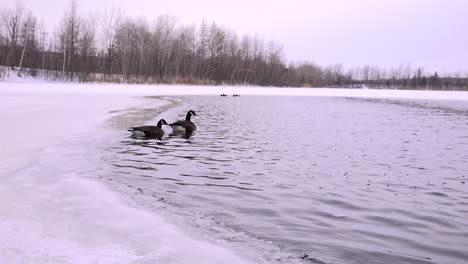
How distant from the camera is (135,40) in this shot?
6378 centimetres

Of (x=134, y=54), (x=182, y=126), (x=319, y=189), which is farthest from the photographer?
(x=134, y=54)

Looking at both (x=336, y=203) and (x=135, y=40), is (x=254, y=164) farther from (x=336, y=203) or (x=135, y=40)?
(x=135, y=40)

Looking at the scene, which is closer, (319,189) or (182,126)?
(319,189)

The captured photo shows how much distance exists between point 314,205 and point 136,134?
22.6 ft

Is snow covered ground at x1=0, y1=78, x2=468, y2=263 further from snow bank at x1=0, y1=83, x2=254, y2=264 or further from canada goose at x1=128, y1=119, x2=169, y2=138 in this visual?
canada goose at x1=128, y1=119, x2=169, y2=138

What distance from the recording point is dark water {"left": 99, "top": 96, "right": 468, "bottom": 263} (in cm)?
390

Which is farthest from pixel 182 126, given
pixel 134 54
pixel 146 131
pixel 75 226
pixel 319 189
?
pixel 134 54

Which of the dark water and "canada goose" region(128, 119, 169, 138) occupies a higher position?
"canada goose" region(128, 119, 169, 138)

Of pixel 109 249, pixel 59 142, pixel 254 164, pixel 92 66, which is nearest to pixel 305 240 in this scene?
pixel 109 249

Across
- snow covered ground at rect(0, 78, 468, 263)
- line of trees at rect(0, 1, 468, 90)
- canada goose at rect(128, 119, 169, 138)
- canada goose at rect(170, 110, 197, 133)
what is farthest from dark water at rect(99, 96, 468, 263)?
line of trees at rect(0, 1, 468, 90)

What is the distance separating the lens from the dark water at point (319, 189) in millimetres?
3902

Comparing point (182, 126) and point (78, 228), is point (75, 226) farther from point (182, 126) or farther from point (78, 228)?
point (182, 126)

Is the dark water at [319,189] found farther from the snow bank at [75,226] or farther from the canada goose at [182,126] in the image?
the canada goose at [182,126]

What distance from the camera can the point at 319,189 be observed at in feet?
19.3
